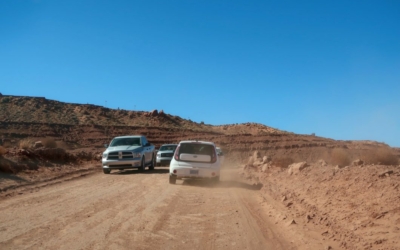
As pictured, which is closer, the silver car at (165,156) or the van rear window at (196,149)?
the van rear window at (196,149)

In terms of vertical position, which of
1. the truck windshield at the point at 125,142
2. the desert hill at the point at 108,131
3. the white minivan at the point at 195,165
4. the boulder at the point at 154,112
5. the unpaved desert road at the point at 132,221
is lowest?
the unpaved desert road at the point at 132,221

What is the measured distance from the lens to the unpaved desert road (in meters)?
7.10

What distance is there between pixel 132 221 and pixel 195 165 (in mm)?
7661

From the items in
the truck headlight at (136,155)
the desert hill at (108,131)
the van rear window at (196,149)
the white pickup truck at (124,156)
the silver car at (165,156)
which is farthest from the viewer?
the desert hill at (108,131)

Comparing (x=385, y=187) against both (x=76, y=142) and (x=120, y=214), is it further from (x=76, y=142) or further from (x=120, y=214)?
(x=76, y=142)

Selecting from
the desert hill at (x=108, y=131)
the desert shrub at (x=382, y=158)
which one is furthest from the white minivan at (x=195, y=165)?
the desert hill at (x=108, y=131)

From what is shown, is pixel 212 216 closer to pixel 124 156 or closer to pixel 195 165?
pixel 195 165

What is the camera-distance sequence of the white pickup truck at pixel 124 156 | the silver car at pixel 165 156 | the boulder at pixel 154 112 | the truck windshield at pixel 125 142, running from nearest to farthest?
the white pickup truck at pixel 124 156
the truck windshield at pixel 125 142
the silver car at pixel 165 156
the boulder at pixel 154 112

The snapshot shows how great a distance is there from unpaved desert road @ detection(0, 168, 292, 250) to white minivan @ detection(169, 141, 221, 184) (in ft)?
6.71

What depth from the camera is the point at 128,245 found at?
6.83m

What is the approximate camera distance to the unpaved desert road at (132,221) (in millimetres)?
7102

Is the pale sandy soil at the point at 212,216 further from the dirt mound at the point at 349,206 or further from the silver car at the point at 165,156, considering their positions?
the silver car at the point at 165,156

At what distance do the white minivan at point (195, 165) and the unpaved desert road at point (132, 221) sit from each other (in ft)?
6.71

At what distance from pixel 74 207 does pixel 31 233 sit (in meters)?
2.96
